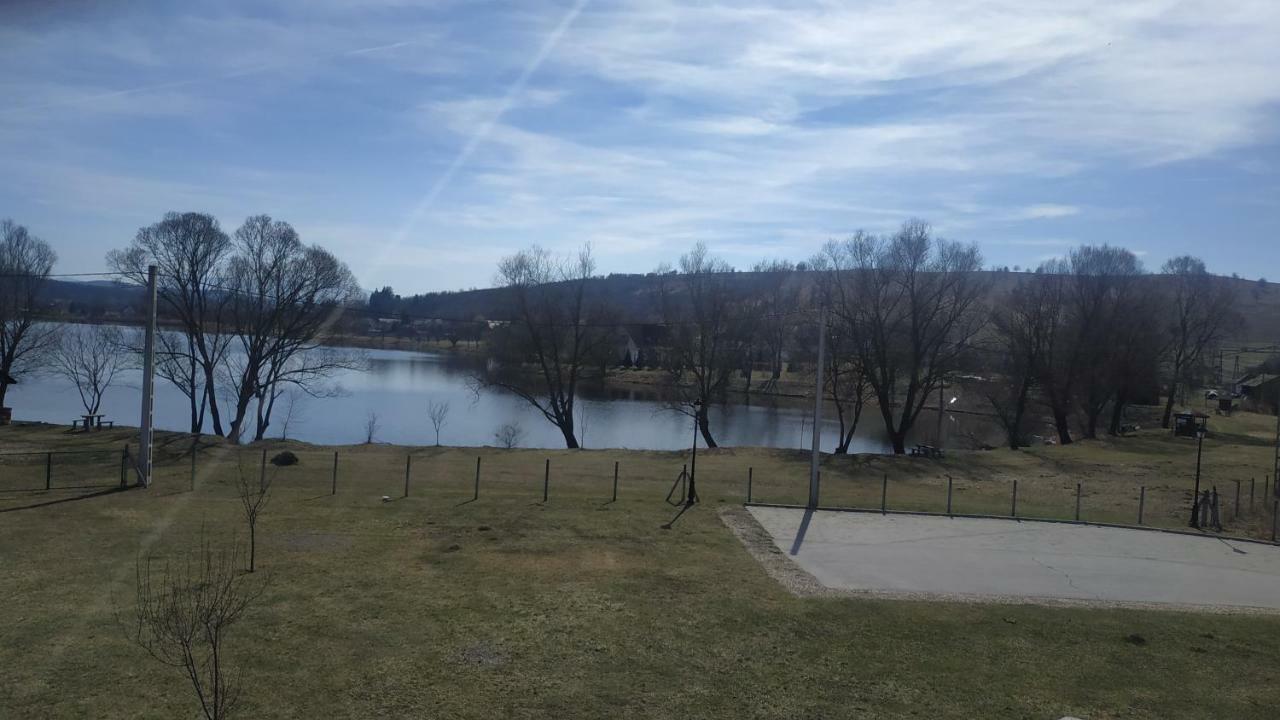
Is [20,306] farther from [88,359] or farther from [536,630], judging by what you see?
[536,630]

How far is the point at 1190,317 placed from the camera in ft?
206

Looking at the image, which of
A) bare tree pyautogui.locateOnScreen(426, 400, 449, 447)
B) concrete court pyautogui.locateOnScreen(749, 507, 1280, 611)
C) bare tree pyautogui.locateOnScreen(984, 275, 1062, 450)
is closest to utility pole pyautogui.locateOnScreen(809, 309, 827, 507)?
concrete court pyautogui.locateOnScreen(749, 507, 1280, 611)

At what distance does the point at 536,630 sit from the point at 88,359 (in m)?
46.9

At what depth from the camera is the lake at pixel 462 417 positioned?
4425 centimetres

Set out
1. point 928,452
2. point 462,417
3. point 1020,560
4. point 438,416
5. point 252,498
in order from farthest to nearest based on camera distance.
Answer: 1. point 462,417
2. point 438,416
3. point 928,452
4. point 252,498
5. point 1020,560

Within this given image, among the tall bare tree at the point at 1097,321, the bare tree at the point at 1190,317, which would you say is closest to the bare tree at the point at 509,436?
the tall bare tree at the point at 1097,321

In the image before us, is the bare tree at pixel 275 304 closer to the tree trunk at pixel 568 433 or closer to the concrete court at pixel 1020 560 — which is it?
the tree trunk at pixel 568 433

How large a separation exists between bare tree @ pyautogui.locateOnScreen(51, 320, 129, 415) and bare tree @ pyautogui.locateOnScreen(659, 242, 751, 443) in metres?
29.4

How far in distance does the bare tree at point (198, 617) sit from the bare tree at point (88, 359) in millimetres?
37429

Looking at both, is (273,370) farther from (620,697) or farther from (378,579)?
(620,697)

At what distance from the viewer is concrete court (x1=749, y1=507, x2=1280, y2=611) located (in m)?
14.7

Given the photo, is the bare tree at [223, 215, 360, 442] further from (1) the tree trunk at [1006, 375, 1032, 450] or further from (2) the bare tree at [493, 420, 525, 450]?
(1) the tree trunk at [1006, 375, 1032, 450]

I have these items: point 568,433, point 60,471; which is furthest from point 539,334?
point 60,471

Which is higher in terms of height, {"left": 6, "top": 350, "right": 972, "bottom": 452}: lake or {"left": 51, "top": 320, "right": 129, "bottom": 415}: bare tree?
{"left": 51, "top": 320, "right": 129, "bottom": 415}: bare tree
